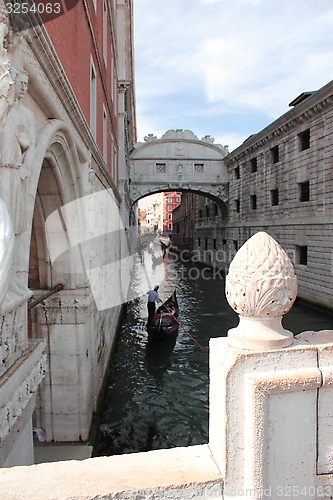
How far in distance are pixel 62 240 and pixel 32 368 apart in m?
2.36

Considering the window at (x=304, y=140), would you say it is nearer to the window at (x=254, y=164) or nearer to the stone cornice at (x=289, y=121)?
the stone cornice at (x=289, y=121)

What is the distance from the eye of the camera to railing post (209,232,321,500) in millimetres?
1445

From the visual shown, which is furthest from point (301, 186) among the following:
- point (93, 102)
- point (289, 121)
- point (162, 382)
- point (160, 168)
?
point (93, 102)

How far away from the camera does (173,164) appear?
21.0m

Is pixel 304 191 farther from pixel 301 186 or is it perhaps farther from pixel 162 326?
pixel 162 326

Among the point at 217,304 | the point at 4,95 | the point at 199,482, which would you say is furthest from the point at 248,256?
the point at 217,304

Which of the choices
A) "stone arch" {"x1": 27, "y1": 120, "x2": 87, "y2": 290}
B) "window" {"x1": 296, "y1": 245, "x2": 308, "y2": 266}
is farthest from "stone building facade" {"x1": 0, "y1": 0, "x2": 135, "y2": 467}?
"window" {"x1": 296, "y1": 245, "x2": 308, "y2": 266}

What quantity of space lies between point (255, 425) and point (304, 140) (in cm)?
1446

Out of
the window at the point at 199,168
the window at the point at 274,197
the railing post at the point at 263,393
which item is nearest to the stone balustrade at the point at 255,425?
the railing post at the point at 263,393

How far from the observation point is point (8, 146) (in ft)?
5.99

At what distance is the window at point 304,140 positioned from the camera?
44.5ft

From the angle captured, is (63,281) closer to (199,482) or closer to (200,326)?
(199,482)

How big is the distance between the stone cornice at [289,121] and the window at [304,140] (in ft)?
1.50

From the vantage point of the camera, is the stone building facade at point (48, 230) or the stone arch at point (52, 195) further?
the stone arch at point (52, 195)
